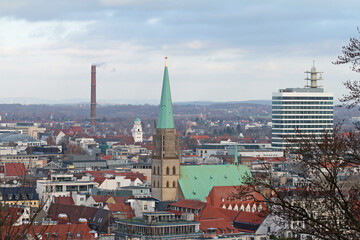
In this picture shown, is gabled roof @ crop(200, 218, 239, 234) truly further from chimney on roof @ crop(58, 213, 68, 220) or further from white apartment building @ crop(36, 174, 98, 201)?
white apartment building @ crop(36, 174, 98, 201)

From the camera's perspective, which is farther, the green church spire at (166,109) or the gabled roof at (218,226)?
the green church spire at (166,109)

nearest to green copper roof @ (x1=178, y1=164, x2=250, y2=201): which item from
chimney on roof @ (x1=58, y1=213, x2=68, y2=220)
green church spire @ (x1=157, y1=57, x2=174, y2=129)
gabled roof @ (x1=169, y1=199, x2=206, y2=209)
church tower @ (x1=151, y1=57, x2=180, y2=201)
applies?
church tower @ (x1=151, y1=57, x2=180, y2=201)

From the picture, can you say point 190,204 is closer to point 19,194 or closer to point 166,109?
point 166,109

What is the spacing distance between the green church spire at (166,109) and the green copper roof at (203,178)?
A: 482 centimetres

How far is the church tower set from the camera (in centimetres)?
10275

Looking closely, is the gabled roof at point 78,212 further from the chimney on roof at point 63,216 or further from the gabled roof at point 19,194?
the gabled roof at point 19,194

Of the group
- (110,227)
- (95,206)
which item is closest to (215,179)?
(95,206)

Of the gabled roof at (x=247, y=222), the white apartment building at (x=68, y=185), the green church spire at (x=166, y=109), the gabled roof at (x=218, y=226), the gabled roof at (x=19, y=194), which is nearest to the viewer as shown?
the gabled roof at (x=19, y=194)

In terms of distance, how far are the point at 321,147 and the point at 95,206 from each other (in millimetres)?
75592

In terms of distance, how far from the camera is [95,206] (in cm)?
9856

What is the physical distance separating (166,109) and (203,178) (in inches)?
329

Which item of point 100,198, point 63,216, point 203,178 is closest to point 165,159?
point 203,178

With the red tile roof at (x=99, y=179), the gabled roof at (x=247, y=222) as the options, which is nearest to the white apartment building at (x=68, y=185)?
the red tile roof at (x=99, y=179)

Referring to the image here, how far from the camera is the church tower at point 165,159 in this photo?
10275 centimetres
